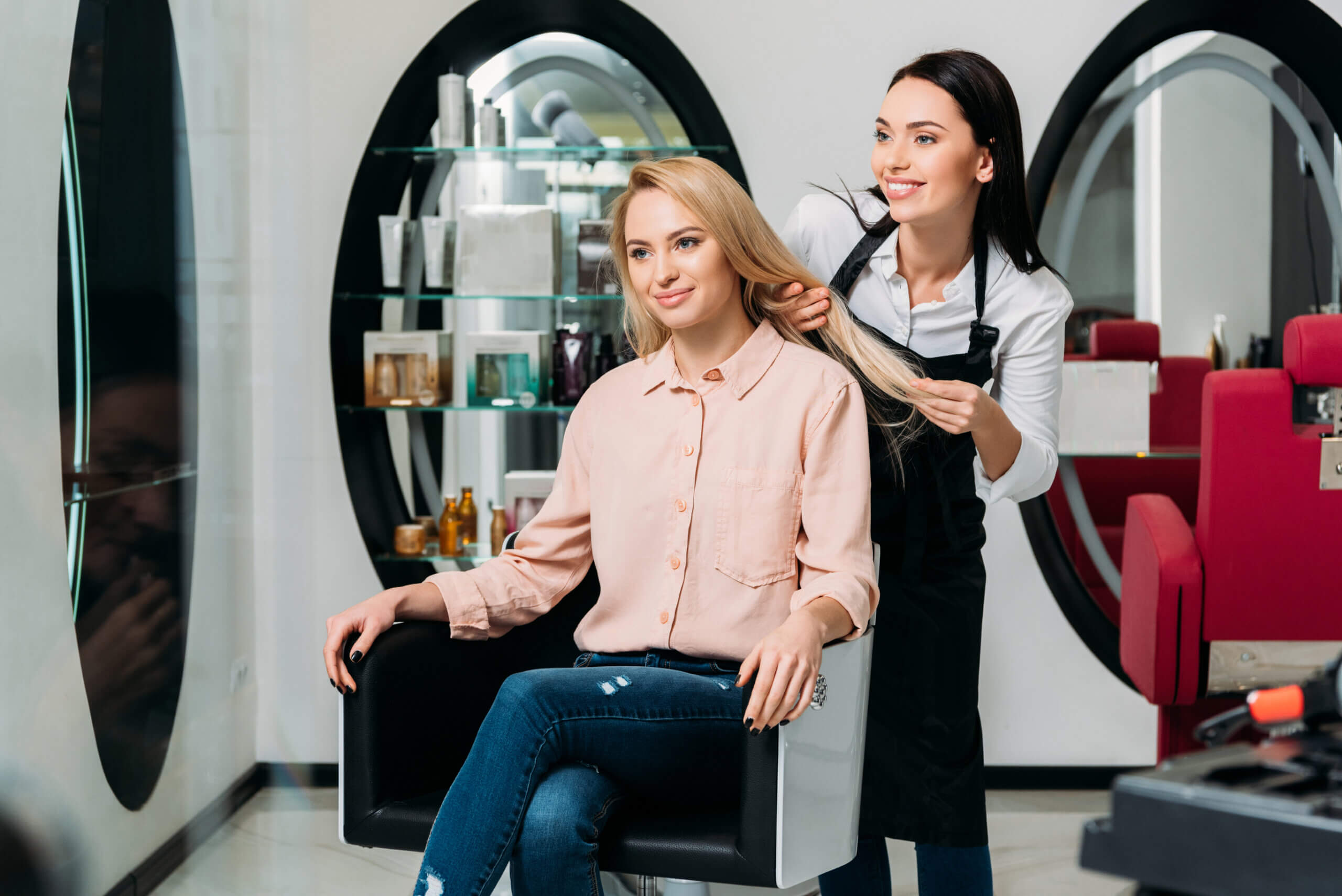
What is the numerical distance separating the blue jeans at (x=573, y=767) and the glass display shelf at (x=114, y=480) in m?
1.16

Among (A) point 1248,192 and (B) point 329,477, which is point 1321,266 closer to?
(A) point 1248,192

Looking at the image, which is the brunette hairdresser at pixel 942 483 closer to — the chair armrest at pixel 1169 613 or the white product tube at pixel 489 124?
the chair armrest at pixel 1169 613

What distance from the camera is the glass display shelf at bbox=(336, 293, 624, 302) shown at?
9.04 feet

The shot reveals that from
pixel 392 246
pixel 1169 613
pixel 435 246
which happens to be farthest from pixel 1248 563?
pixel 392 246

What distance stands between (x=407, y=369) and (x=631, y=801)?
5.47 ft

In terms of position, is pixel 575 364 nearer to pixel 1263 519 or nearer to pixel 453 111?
pixel 453 111

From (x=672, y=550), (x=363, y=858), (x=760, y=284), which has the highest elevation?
(x=760, y=284)

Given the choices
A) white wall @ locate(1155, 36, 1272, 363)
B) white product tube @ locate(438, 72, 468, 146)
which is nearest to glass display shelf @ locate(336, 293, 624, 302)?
white product tube @ locate(438, 72, 468, 146)

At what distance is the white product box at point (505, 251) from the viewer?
107 inches

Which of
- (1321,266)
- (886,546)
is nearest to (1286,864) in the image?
(886,546)

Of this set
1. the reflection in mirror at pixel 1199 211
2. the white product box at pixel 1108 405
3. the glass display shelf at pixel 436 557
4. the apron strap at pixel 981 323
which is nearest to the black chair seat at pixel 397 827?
the apron strap at pixel 981 323

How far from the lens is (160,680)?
248 cm

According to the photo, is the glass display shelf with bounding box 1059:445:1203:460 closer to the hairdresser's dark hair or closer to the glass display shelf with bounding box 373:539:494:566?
the hairdresser's dark hair

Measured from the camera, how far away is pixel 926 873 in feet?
5.65
